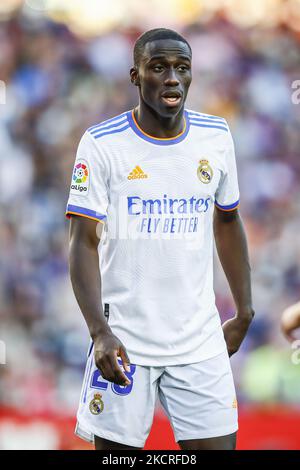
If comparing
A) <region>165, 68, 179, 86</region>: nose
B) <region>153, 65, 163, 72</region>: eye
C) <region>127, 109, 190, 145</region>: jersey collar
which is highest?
<region>153, 65, 163, 72</region>: eye

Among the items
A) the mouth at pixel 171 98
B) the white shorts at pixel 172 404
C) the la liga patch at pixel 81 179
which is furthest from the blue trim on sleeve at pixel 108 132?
the white shorts at pixel 172 404

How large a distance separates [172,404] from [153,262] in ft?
1.83

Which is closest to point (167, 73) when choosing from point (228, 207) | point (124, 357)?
point (228, 207)

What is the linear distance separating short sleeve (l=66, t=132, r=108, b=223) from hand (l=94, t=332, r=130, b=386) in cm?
48

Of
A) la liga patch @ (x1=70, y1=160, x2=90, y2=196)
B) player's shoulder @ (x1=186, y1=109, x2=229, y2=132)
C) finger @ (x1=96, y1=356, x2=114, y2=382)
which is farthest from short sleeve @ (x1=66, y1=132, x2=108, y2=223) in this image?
finger @ (x1=96, y1=356, x2=114, y2=382)

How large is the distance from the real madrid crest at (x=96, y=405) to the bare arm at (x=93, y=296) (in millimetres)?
262

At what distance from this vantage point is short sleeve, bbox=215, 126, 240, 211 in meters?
3.59

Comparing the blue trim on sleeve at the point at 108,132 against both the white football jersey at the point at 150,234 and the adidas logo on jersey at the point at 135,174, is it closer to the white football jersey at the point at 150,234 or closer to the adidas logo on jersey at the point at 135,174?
the white football jersey at the point at 150,234

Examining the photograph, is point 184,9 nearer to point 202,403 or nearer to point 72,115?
point 72,115

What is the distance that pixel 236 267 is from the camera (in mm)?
3715

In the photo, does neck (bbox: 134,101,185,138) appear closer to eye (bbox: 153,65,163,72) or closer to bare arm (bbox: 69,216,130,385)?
eye (bbox: 153,65,163,72)

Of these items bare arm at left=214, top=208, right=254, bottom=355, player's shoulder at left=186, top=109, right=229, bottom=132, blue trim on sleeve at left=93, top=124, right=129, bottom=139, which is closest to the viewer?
blue trim on sleeve at left=93, top=124, right=129, bottom=139

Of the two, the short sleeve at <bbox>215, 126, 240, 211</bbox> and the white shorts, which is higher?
the short sleeve at <bbox>215, 126, 240, 211</bbox>
